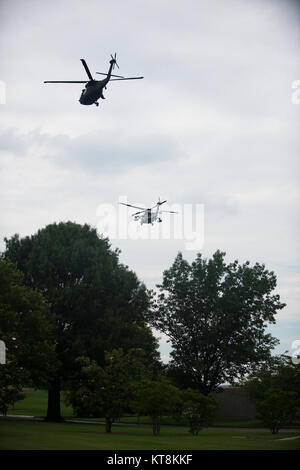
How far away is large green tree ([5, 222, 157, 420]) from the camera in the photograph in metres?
45.4

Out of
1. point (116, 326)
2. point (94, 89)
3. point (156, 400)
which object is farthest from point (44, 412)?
point (94, 89)

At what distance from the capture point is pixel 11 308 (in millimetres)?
39719

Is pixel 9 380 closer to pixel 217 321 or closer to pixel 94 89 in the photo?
pixel 94 89

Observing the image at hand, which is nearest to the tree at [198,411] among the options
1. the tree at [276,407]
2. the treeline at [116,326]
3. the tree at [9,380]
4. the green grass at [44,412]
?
the treeline at [116,326]

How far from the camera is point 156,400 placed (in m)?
33.4

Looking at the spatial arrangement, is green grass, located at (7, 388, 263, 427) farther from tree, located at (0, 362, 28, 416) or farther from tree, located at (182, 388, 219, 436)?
tree, located at (0, 362, 28, 416)

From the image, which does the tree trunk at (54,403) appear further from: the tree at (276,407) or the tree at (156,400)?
the tree at (276,407)

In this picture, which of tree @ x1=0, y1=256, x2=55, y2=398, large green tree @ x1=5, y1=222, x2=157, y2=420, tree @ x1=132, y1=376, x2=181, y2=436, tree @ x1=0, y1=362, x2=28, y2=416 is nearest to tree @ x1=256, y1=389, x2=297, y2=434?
tree @ x1=132, y1=376, x2=181, y2=436

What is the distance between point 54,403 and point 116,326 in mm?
7925

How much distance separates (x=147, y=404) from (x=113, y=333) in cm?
1272

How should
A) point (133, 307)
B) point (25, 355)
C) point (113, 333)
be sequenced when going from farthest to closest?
1. point (133, 307)
2. point (113, 333)
3. point (25, 355)

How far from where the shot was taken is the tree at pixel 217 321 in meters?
52.7
